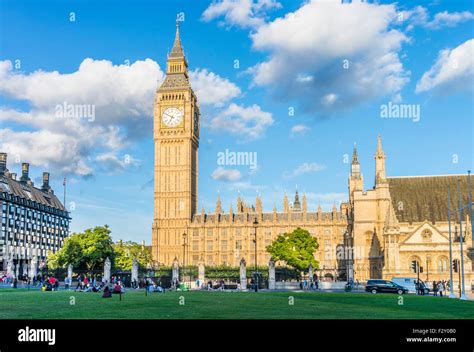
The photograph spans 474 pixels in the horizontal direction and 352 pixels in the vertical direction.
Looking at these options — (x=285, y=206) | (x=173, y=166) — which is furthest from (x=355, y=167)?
(x=173, y=166)

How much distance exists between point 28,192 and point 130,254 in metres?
29.6

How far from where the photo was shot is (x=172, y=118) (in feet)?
379

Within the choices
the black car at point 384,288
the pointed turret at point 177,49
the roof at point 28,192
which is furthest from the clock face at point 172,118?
the black car at point 384,288

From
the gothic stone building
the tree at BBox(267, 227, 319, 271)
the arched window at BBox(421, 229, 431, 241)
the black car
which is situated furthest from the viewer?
the gothic stone building

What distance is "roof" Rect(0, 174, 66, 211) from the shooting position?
104 meters

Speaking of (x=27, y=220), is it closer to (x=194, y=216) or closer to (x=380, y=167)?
(x=194, y=216)

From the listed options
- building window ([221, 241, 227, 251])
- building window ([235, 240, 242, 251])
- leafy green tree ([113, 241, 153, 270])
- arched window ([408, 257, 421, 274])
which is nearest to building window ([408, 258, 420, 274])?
arched window ([408, 257, 421, 274])

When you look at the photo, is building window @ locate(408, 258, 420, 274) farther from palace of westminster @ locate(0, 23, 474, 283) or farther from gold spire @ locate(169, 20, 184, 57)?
gold spire @ locate(169, 20, 184, 57)

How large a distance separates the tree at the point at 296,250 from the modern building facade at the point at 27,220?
40.0 metres

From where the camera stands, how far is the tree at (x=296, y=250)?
86062 millimetres

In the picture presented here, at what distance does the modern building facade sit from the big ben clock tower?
23945 mm

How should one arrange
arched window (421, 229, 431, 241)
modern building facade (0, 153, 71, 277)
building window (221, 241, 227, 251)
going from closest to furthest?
arched window (421, 229, 431, 241) → modern building facade (0, 153, 71, 277) → building window (221, 241, 227, 251)

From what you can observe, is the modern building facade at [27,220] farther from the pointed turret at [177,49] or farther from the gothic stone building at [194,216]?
the pointed turret at [177,49]
